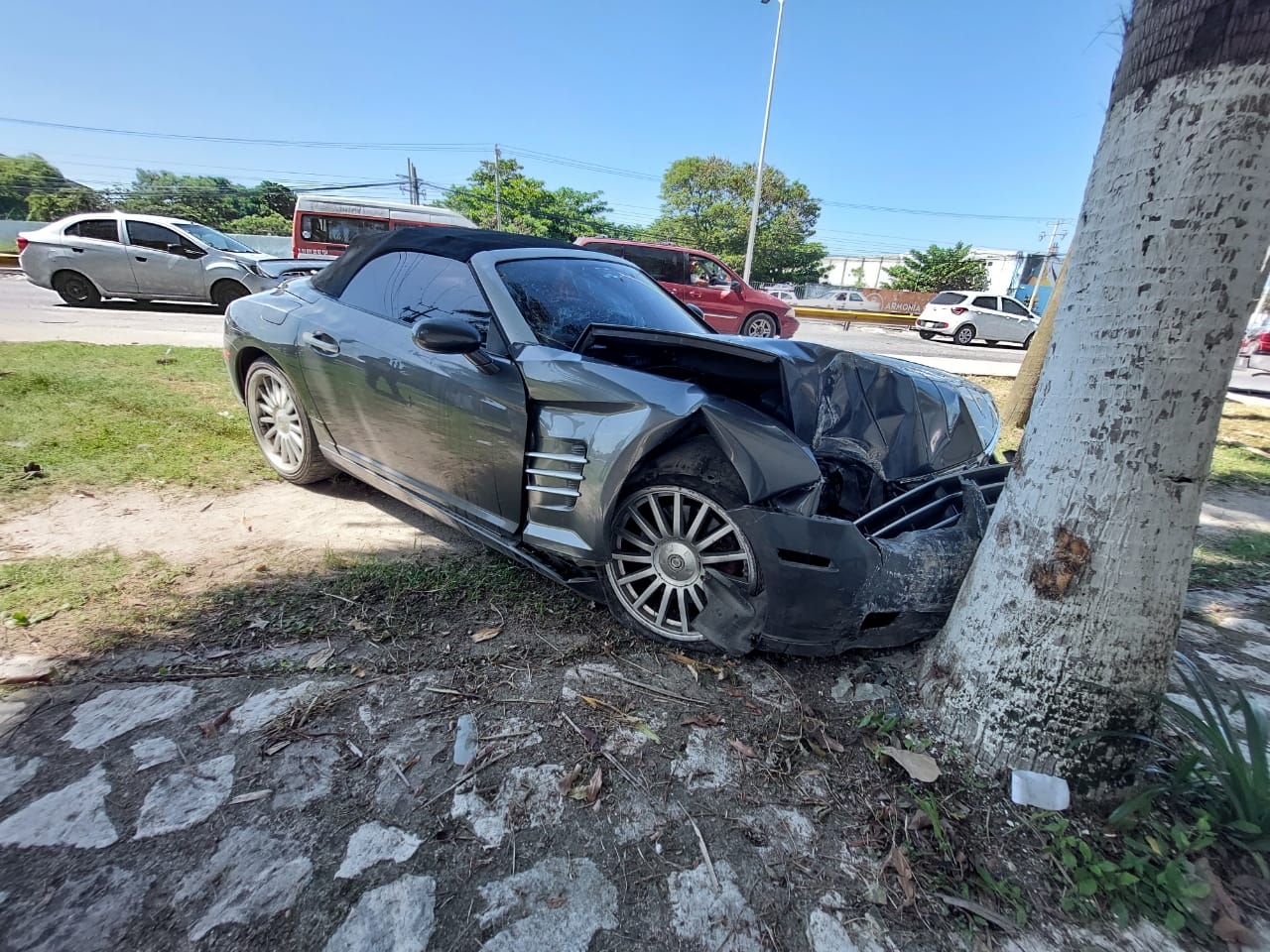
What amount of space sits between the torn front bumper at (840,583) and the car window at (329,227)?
16567 mm

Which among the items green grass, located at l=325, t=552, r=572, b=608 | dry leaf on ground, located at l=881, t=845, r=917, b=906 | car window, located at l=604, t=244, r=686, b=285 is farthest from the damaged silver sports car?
car window, located at l=604, t=244, r=686, b=285

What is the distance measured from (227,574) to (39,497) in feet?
4.78

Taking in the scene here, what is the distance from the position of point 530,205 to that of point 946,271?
2572 centimetres

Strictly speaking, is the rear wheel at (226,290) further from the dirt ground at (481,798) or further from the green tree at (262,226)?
the green tree at (262,226)

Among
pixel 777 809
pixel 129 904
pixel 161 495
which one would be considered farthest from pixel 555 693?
pixel 161 495

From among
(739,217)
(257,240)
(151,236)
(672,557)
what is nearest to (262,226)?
(257,240)

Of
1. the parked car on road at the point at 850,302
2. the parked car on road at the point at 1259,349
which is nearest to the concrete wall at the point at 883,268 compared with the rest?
the parked car on road at the point at 850,302

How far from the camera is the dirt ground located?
4.47 ft

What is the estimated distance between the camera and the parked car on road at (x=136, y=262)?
1026 cm

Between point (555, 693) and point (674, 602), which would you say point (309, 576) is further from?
point (674, 602)

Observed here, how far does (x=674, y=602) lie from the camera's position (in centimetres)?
236

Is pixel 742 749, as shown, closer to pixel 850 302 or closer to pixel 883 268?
pixel 850 302

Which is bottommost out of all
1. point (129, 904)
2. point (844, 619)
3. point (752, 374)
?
point (129, 904)

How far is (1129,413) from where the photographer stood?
4.98ft
